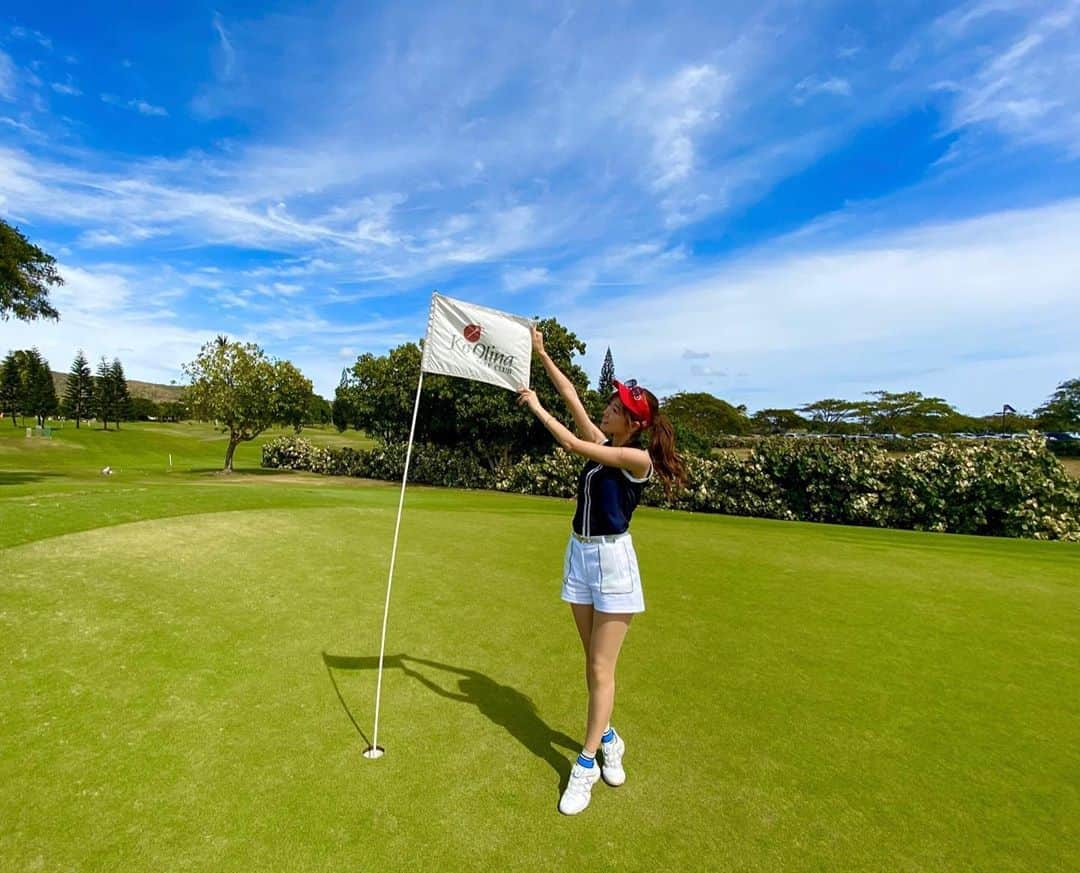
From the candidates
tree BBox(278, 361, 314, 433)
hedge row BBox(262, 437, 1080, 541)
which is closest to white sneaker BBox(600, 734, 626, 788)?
hedge row BBox(262, 437, 1080, 541)

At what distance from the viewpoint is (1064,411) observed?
4844 centimetres

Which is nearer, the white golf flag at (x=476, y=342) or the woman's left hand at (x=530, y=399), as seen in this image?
the woman's left hand at (x=530, y=399)

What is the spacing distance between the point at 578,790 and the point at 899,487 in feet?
58.0

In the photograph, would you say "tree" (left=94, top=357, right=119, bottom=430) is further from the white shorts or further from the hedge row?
the white shorts

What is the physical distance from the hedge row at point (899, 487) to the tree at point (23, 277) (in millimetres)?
24591

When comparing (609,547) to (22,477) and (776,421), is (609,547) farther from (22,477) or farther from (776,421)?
(776,421)

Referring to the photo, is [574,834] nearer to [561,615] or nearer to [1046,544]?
[561,615]

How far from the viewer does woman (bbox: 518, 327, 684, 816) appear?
3551mm

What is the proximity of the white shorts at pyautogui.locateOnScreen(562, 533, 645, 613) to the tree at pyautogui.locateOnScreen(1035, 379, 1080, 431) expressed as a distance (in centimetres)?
6107

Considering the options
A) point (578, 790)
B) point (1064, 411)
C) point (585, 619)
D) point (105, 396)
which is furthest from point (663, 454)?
point (105, 396)

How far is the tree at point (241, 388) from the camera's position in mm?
33156

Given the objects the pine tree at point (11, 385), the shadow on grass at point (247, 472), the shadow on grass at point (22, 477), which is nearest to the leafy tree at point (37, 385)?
the pine tree at point (11, 385)

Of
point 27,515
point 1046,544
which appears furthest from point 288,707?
point 1046,544

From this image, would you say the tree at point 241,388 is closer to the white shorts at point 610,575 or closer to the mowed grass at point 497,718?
the mowed grass at point 497,718
